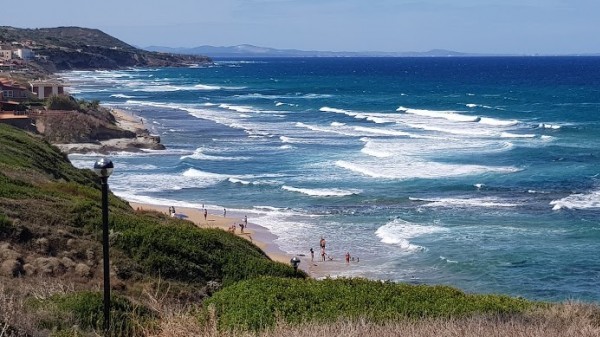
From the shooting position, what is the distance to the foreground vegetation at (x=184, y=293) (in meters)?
8.99

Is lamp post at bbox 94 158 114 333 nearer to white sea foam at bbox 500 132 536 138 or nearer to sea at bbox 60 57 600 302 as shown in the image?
sea at bbox 60 57 600 302

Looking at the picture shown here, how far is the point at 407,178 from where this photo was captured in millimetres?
41406

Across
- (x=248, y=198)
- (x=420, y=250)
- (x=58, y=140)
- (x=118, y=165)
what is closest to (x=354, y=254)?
(x=420, y=250)

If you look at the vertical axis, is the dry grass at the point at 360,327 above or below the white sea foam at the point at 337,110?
above

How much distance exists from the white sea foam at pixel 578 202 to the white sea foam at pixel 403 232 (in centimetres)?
672

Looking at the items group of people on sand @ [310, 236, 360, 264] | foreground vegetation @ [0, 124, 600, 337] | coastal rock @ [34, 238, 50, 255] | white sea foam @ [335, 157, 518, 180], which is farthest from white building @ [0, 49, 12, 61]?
coastal rock @ [34, 238, 50, 255]

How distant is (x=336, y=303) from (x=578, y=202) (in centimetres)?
2592

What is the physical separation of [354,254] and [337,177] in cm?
1454

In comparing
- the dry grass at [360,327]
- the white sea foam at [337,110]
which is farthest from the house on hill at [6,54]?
the dry grass at [360,327]

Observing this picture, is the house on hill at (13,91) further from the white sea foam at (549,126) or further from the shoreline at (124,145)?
the white sea foam at (549,126)

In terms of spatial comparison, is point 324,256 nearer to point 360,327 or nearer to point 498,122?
point 360,327

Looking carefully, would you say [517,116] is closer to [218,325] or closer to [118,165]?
[118,165]

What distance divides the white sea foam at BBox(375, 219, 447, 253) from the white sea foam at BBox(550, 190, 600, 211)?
22.1 feet

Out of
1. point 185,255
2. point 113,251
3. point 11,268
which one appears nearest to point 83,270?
point 11,268
